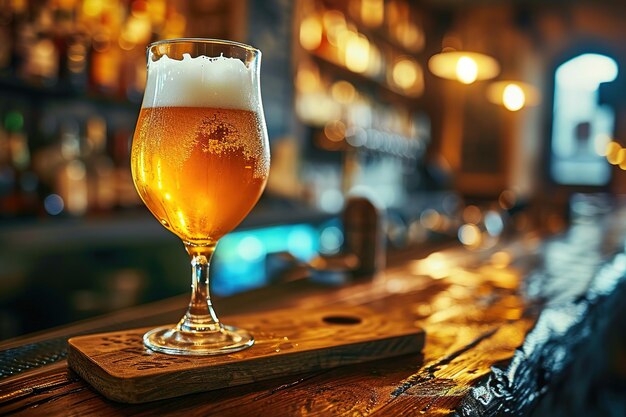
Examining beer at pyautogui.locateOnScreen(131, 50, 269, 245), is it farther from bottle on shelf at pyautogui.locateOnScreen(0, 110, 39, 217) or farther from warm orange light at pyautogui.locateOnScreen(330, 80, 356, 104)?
warm orange light at pyautogui.locateOnScreen(330, 80, 356, 104)

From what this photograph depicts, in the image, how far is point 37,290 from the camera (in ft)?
8.07

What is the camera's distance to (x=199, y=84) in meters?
0.74

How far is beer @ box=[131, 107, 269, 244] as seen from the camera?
0.72m

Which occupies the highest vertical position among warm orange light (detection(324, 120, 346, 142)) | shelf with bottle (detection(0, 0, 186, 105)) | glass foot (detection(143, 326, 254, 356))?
shelf with bottle (detection(0, 0, 186, 105))

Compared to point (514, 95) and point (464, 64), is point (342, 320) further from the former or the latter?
point (514, 95)

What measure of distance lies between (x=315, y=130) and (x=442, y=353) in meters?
4.48

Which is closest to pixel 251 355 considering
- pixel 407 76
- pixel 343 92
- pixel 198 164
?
pixel 198 164

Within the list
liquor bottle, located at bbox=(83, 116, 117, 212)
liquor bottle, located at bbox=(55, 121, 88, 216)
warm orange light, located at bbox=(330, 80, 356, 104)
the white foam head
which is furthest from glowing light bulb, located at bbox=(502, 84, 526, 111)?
the white foam head

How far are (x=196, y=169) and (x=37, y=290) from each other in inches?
78.0

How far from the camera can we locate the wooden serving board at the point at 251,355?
2.02 ft

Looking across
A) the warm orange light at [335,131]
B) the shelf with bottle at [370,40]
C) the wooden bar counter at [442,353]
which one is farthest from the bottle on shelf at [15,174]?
the warm orange light at [335,131]

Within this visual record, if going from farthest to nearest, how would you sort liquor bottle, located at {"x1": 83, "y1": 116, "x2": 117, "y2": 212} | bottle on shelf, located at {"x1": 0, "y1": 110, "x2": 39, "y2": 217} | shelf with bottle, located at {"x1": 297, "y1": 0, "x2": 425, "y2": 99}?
shelf with bottle, located at {"x1": 297, "y1": 0, "x2": 425, "y2": 99} < liquor bottle, located at {"x1": 83, "y1": 116, "x2": 117, "y2": 212} < bottle on shelf, located at {"x1": 0, "y1": 110, "x2": 39, "y2": 217}

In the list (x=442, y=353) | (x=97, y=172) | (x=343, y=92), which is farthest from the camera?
(x=343, y=92)

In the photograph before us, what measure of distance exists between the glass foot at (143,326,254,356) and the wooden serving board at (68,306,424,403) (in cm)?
1
